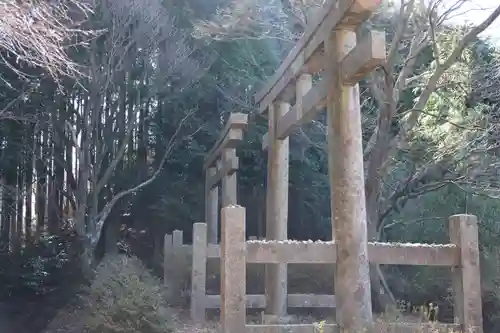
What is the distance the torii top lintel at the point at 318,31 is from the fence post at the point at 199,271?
6.53 ft

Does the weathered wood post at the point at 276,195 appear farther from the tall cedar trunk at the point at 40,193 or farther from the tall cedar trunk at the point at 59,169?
the tall cedar trunk at the point at 40,193

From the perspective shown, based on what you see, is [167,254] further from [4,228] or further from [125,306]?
[4,228]

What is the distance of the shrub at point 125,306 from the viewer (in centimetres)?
666

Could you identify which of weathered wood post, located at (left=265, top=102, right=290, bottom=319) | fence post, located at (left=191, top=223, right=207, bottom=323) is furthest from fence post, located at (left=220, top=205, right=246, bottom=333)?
fence post, located at (left=191, top=223, right=207, bottom=323)

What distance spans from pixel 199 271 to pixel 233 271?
13.2 ft

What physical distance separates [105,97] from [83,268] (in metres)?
3.74

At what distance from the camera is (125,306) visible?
6707 mm

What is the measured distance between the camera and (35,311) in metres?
12.4

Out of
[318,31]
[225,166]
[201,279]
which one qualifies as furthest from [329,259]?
[225,166]

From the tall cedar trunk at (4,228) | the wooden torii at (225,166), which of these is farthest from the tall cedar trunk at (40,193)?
the wooden torii at (225,166)

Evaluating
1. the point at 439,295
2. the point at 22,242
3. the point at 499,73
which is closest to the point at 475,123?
the point at 499,73

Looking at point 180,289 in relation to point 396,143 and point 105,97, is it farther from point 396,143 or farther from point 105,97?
point 105,97

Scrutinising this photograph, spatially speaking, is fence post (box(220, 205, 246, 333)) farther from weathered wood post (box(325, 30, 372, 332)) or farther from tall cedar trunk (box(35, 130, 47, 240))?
tall cedar trunk (box(35, 130, 47, 240))

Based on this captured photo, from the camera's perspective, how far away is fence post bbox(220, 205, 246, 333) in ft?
15.0
